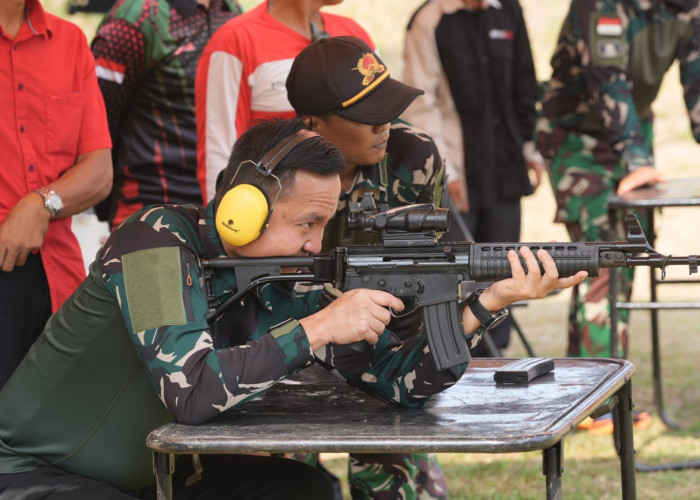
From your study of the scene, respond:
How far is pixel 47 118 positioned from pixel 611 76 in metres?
2.76

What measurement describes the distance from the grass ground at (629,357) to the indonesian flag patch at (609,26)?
1.59 m

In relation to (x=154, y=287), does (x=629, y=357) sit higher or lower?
lower

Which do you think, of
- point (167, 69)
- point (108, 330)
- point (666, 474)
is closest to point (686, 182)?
point (666, 474)

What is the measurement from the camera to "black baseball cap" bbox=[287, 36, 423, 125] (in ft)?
9.99

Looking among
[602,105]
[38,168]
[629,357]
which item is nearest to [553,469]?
[38,168]

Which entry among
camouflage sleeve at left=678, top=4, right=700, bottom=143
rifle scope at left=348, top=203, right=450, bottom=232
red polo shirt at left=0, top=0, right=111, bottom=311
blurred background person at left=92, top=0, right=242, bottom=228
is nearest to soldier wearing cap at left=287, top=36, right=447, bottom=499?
rifle scope at left=348, top=203, right=450, bottom=232

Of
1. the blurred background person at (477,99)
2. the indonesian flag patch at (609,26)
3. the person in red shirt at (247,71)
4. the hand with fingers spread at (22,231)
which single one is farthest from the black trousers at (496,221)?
→ the hand with fingers spread at (22,231)

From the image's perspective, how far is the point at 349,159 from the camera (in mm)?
3135

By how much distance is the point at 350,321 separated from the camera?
2.38 m

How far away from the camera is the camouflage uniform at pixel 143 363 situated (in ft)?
7.64

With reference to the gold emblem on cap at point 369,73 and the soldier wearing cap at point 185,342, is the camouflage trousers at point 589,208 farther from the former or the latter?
the soldier wearing cap at point 185,342

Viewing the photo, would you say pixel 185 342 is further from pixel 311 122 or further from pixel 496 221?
pixel 496 221

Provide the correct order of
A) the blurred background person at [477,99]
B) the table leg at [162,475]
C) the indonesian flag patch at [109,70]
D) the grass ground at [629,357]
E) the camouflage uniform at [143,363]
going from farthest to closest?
1. the blurred background person at [477,99]
2. the grass ground at [629,357]
3. the indonesian flag patch at [109,70]
4. the camouflage uniform at [143,363]
5. the table leg at [162,475]

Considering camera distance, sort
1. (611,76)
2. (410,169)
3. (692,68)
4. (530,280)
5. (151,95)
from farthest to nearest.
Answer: (692,68), (611,76), (151,95), (410,169), (530,280)
